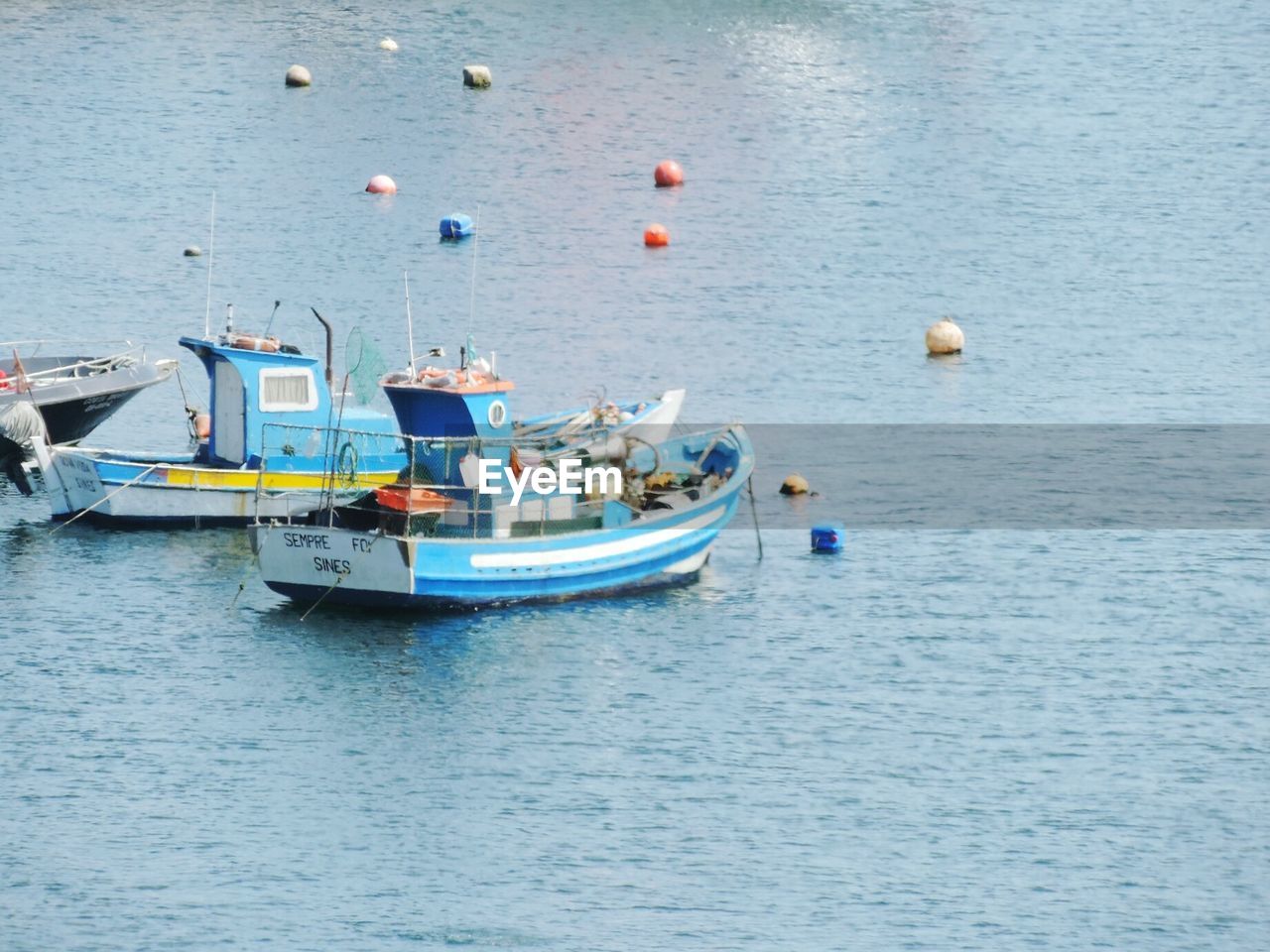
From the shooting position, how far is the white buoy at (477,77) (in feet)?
394

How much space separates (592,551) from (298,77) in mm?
77262

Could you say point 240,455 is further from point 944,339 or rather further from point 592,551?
point 944,339

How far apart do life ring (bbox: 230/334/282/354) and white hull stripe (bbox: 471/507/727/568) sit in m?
9.76

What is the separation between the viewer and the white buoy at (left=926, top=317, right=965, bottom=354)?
7469 centimetres

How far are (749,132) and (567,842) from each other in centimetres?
7785

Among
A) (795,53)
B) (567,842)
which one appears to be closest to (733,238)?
(795,53)

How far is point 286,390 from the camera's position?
5434cm

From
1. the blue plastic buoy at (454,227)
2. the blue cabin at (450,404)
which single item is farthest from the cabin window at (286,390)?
the blue plastic buoy at (454,227)

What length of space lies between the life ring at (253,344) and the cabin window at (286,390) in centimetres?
56

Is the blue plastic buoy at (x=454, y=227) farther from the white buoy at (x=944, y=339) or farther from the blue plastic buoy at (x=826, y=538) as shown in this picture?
the blue plastic buoy at (x=826, y=538)

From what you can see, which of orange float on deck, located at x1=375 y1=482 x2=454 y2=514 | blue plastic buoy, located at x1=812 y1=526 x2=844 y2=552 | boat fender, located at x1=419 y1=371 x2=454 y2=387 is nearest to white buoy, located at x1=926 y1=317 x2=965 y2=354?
blue plastic buoy, located at x1=812 y1=526 x2=844 y2=552

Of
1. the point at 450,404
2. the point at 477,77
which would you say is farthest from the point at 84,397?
the point at 477,77

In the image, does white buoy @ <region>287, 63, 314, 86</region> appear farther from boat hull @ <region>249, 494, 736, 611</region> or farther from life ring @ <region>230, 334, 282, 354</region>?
boat hull @ <region>249, 494, 736, 611</region>

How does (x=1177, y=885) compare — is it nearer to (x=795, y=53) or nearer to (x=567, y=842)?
(x=567, y=842)
